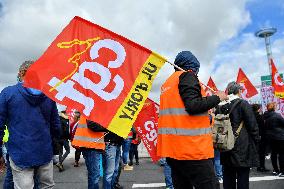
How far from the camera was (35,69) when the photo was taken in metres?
3.49

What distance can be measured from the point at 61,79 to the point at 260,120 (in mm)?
7432

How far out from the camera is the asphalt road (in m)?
7.86

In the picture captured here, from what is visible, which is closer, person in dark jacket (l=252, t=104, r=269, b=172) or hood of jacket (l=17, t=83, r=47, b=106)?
A: hood of jacket (l=17, t=83, r=47, b=106)

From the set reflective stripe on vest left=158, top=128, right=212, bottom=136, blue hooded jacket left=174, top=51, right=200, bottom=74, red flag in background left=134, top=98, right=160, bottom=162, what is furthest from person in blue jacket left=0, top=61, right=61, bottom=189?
red flag in background left=134, top=98, right=160, bottom=162

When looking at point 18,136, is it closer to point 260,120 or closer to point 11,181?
point 11,181

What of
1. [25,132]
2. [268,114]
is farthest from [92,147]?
[268,114]

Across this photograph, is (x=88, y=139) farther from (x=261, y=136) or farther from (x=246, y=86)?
(x=246, y=86)

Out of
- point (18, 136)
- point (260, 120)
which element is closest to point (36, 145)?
point (18, 136)

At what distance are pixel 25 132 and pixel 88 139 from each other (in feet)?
5.80

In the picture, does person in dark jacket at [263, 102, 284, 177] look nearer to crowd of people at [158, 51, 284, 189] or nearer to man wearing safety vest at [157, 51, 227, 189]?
crowd of people at [158, 51, 284, 189]

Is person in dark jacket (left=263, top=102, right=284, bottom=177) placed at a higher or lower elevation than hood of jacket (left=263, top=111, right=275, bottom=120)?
lower

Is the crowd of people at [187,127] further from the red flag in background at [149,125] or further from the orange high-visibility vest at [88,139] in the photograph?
the red flag in background at [149,125]

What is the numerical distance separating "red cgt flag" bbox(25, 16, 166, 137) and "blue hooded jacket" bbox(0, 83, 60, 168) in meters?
0.31

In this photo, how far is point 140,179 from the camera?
900cm
